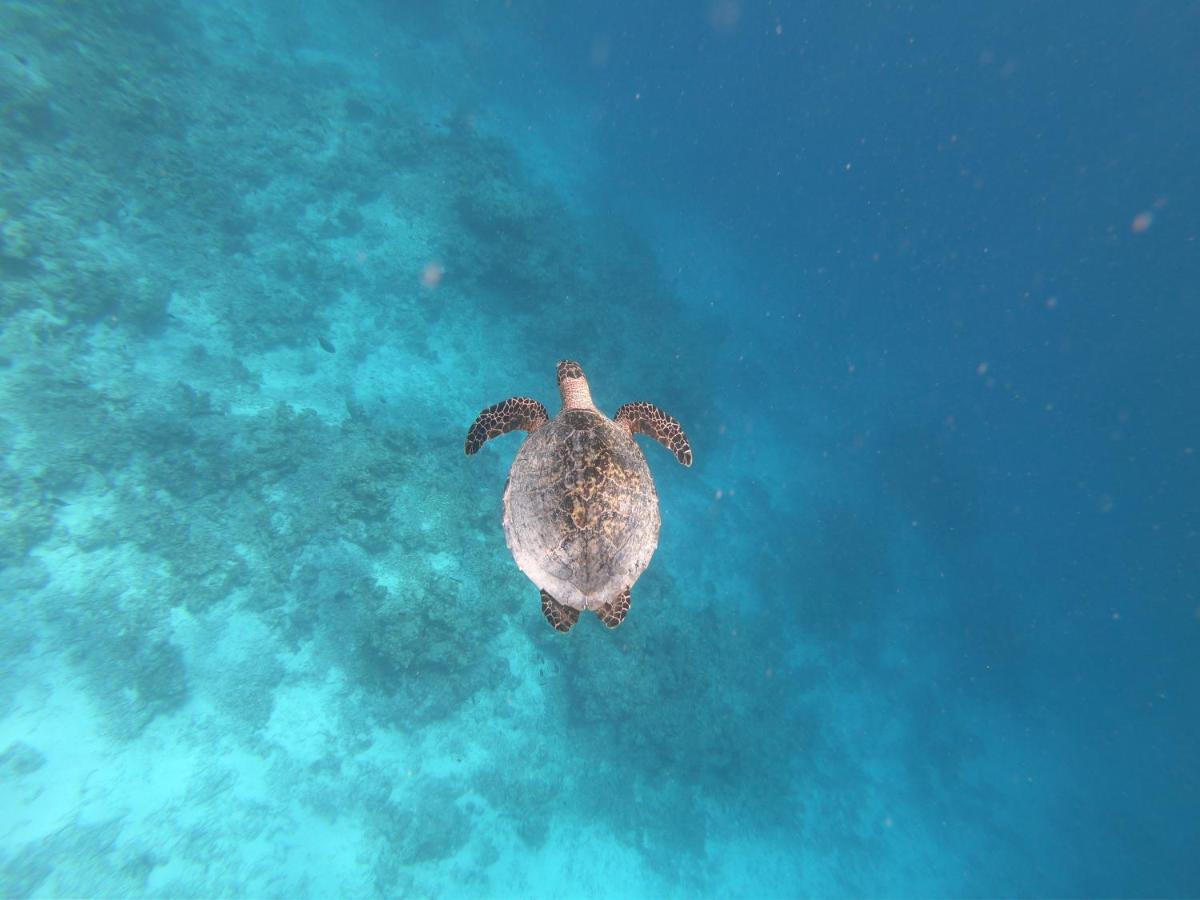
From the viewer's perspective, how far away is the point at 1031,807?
59.8ft

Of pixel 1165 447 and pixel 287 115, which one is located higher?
pixel 1165 447

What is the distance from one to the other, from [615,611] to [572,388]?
3763 millimetres

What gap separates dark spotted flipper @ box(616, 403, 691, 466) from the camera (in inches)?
321

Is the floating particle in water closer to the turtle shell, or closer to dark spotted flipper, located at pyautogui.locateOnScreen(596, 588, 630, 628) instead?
the turtle shell

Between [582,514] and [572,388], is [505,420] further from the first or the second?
[582,514]

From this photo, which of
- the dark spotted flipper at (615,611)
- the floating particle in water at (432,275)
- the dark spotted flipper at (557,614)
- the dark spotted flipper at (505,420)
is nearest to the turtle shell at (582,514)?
the dark spotted flipper at (615,611)

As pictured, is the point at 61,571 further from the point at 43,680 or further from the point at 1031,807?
the point at 1031,807

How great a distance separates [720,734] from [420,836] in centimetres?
839

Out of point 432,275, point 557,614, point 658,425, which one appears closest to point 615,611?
point 557,614

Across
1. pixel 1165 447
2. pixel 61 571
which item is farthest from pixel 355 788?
pixel 1165 447

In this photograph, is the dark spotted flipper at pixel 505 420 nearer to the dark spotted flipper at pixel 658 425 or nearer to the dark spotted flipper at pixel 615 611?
the dark spotted flipper at pixel 658 425

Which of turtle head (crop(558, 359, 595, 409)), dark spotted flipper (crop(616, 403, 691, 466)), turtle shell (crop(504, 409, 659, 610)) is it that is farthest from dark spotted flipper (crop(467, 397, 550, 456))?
turtle shell (crop(504, 409, 659, 610))

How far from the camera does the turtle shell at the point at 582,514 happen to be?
5207 mm

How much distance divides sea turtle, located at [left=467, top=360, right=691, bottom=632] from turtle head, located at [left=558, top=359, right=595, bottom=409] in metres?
1.41
